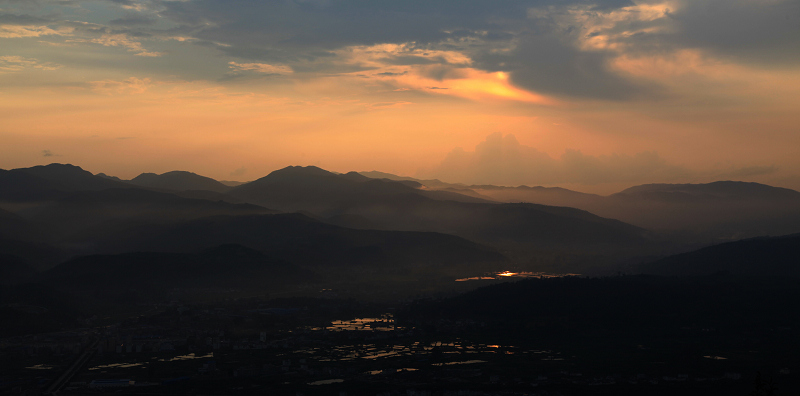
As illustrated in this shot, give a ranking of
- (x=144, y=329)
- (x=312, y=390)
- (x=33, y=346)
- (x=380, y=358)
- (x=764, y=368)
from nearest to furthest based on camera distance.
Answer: (x=312, y=390), (x=764, y=368), (x=380, y=358), (x=33, y=346), (x=144, y=329)

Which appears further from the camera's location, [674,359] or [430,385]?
[674,359]

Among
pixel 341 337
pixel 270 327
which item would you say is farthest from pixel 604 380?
pixel 270 327

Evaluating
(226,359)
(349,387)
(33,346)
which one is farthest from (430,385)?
(33,346)

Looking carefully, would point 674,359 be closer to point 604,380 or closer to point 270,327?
point 604,380

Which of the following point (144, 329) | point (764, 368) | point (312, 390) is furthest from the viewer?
point (144, 329)

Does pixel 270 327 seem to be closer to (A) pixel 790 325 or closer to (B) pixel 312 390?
(B) pixel 312 390

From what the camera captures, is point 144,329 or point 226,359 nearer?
point 226,359

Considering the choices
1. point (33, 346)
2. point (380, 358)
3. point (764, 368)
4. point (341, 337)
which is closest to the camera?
point (764, 368)

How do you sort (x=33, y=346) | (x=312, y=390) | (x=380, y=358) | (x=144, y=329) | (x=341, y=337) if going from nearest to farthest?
(x=312, y=390) < (x=380, y=358) < (x=33, y=346) < (x=341, y=337) < (x=144, y=329)
